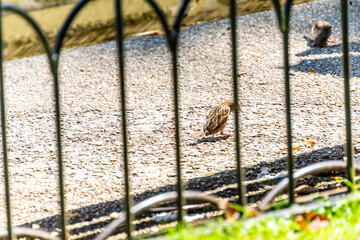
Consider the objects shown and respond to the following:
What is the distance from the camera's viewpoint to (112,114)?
257 inches

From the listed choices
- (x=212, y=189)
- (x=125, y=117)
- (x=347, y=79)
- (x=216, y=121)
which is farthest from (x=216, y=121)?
(x=125, y=117)

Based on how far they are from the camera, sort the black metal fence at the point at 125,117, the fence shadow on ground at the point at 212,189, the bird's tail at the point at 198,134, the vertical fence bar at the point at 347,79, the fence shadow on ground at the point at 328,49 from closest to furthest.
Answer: the black metal fence at the point at 125,117 < the vertical fence bar at the point at 347,79 < the fence shadow on ground at the point at 212,189 < the bird's tail at the point at 198,134 < the fence shadow on ground at the point at 328,49

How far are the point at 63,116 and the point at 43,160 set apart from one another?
4.30ft

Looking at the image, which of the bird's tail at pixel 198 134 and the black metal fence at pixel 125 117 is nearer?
the black metal fence at pixel 125 117

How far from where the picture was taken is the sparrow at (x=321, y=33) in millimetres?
8484

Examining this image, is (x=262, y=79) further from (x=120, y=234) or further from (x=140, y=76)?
(x=120, y=234)

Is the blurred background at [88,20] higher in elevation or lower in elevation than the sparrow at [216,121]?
lower

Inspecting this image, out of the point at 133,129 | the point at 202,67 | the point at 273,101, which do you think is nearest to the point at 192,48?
the point at 202,67

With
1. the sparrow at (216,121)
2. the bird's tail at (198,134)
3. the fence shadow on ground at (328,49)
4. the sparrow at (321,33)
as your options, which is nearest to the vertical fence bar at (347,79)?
the sparrow at (216,121)

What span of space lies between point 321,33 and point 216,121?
12.1 ft

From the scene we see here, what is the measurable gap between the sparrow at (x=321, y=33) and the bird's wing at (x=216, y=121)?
3404 mm

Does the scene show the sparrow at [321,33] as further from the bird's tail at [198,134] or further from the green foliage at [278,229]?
the green foliage at [278,229]

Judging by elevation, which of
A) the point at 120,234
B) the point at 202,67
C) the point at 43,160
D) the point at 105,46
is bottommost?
the point at 120,234

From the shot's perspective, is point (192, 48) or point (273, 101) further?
point (192, 48)
